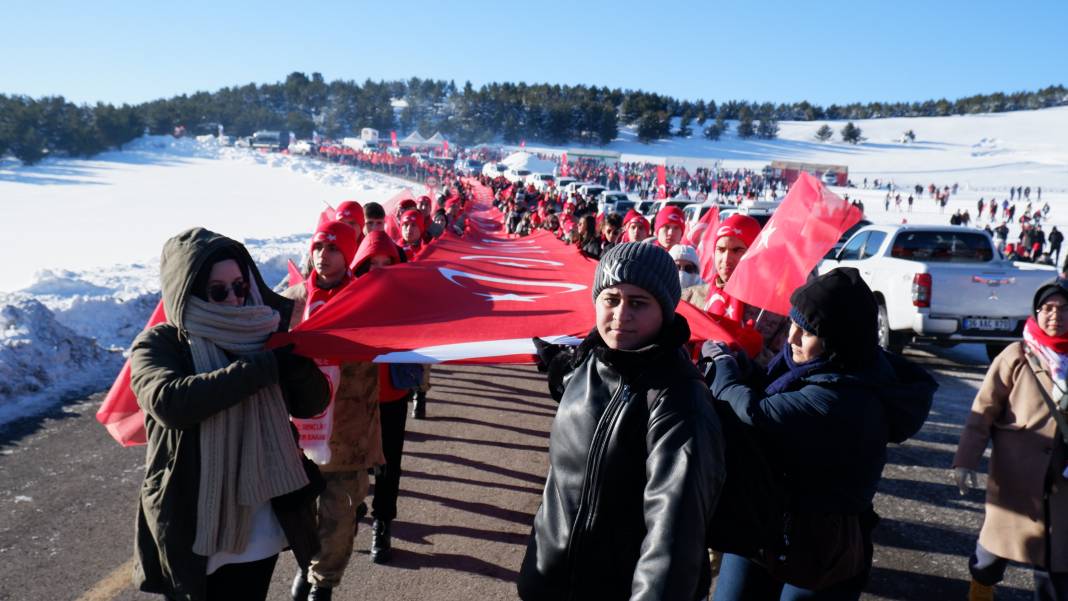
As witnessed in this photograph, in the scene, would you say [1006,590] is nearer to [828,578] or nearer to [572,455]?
[828,578]

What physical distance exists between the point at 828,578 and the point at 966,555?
109 inches

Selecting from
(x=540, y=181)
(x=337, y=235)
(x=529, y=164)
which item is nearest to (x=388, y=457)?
(x=337, y=235)

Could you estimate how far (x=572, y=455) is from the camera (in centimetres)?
184

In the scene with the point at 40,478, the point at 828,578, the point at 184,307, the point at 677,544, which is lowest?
the point at 40,478

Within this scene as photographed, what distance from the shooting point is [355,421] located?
3.58 meters

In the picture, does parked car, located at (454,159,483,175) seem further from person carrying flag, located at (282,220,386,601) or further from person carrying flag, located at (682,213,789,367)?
person carrying flag, located at (282,220,386,601)

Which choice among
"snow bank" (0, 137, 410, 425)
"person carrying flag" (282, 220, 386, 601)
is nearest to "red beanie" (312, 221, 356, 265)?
"person carrying flag" (282, 220, 386, 601)

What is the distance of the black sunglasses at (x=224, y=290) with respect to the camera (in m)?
2.39

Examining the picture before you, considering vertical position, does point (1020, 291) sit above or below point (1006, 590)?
above

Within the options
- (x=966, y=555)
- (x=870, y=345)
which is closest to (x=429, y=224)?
(x=966, y=555)

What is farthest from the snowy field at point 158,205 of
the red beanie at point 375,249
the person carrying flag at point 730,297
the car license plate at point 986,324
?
the car license plate at point 986,324

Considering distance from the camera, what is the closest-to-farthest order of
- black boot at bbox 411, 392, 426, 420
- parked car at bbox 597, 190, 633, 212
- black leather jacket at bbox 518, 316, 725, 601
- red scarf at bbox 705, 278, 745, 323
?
1. black leather jacket at bbox 518, 316, 725, 601
2. red scarf at bbox 705, 278, 745, 323
3. black boot at bbox 411, 392, 426, 420
4. parked car at bbox 597, 190, 633, 212

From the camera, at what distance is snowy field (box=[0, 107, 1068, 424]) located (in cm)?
760

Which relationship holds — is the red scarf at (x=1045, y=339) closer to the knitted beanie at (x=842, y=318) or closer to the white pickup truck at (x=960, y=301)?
the knitted beanie at (x=842, y=318)
